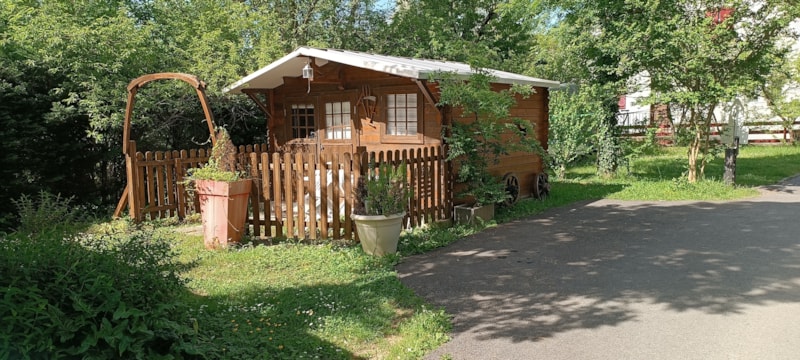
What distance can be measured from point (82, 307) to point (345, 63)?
6.42 m

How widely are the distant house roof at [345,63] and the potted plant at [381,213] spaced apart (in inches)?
74.3

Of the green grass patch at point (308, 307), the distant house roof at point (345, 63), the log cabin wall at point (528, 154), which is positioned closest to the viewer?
the green grass patch at point (308, 307)

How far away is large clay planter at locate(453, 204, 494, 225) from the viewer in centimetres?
789

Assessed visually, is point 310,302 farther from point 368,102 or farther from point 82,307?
point 368,102

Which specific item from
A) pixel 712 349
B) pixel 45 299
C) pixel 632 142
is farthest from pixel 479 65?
pixel 632 142

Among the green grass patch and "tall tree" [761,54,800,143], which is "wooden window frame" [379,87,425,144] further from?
"tall tree" [761,54,800,143]

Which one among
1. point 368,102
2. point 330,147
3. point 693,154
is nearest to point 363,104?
point 368,102

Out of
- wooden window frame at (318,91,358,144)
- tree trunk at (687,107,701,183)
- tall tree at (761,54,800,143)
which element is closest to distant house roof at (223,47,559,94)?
wooden window frame at (318,91,358,144)

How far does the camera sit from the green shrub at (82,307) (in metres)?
2.40

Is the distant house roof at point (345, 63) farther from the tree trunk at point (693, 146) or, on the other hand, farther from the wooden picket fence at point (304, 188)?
the tree trunk at point (693, 146)

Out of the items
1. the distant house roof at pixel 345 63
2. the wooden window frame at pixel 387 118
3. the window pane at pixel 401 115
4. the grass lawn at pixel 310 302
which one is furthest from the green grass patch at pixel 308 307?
the window pane at pixel 401 115

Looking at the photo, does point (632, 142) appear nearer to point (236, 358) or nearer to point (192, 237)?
point (192, 237)

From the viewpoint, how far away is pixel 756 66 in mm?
10336

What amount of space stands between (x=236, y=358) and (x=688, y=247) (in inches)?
214
